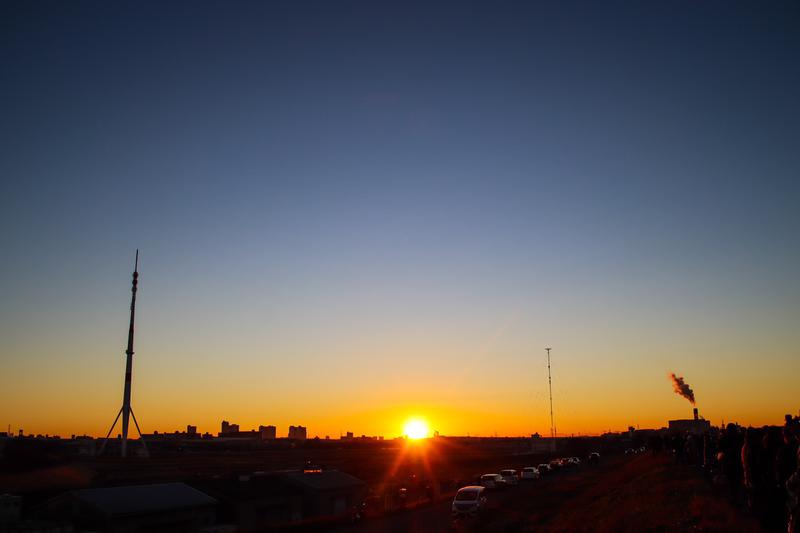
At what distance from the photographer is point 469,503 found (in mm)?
32250

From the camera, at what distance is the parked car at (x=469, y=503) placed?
31.8 m

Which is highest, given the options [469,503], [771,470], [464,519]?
[771,470]

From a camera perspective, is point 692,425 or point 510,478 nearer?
point 510,478

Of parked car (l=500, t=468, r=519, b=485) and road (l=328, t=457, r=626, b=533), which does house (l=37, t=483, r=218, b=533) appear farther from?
parked car (l=500, t=468, r=519, b=485)

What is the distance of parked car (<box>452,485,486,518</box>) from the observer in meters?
31.8

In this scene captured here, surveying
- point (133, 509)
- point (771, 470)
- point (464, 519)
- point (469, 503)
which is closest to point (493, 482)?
point (469, 503)

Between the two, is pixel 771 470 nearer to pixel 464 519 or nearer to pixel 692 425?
pixel 464 519

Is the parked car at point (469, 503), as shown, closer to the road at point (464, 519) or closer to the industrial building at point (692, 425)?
the road at point (464, 519)

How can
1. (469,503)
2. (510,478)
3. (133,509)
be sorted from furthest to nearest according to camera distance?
(510,478)
(133,509)
(469,503)

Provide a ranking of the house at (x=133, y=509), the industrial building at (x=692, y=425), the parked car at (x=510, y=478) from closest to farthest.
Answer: the house at (x=133, y=509) < the parked car at (x=510, y=478) < the industrial building at (x=692, y=425)

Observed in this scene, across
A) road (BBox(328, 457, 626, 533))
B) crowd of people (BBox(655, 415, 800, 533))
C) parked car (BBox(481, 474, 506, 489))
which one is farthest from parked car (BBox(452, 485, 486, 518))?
parked car (BBox(481, 474, 506, 489))

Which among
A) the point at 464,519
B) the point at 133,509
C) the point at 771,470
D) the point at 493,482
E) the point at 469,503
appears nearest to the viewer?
the point at 771,470

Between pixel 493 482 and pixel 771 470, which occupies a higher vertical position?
pixel 771 470

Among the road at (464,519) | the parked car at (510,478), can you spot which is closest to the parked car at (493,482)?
the parked car at (510,478)
